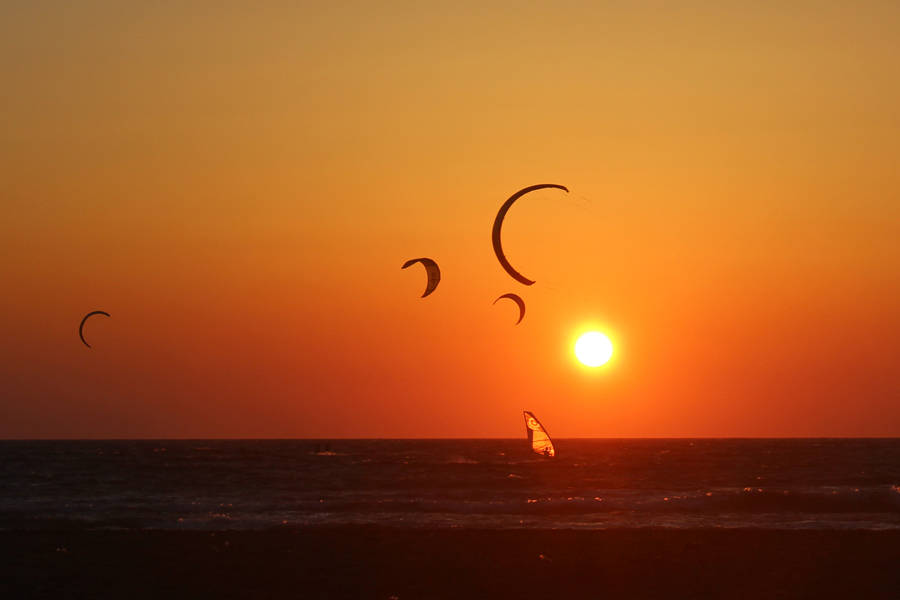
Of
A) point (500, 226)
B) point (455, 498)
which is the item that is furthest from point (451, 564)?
point (455, 498)

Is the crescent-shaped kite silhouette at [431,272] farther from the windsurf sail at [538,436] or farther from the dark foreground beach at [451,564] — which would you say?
the windsurf sail at [538,436]

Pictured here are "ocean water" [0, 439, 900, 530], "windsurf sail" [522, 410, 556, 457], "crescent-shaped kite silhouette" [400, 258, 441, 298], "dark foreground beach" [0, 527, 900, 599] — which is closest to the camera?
"dark foreground beach" [0, 527, 900, 599]

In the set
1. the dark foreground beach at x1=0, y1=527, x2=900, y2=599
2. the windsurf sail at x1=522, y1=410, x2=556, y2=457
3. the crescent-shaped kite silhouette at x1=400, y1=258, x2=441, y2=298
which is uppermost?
the crescent-shaped kite silhouette at x1=400, y1=258, x2=441, y2=298

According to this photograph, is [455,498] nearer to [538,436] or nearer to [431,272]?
[538,436]

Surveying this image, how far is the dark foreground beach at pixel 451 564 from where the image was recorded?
18375 mm

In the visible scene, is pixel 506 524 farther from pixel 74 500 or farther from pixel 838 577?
pixel 74 500

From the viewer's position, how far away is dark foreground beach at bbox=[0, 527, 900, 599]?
18.4 meters

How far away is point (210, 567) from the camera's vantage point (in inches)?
813

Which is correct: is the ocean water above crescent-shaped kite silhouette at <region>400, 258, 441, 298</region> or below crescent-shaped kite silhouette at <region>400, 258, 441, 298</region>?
below

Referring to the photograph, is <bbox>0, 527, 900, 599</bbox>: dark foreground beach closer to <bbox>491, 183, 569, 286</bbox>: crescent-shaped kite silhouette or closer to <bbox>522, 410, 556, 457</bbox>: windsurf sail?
<bbox>491, 183, 569, 286</bbox>: crescent-shaped kite silhouette

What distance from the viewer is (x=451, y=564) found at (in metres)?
21.3

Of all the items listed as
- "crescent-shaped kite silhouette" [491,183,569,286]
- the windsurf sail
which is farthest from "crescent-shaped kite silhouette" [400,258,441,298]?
the windsurf sail

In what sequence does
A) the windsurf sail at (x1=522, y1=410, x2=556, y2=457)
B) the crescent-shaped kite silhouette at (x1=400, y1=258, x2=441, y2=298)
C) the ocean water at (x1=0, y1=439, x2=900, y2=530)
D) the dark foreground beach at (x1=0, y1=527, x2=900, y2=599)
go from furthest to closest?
the windsurf sail at (x1=522, y1=410, x2=556, y2=457) → the ocean water at (x1=0, y1=439, x2=900, y2=530) → the crescent-shaped kite silhouette at (x1=400, y1=258, x2=441, y2=298) → the dark foreground beach at (x1=0, y1=527, x2=900, y2=599)

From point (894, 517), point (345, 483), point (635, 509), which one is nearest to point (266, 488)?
point (345, 483)
